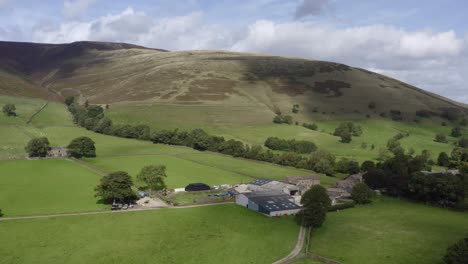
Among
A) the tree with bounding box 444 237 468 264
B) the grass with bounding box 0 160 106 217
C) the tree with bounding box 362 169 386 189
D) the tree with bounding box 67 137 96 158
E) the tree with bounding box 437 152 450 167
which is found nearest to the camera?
the tree with bounding box 444 237 468 264

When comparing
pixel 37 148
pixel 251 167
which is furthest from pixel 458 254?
pixel 37 148

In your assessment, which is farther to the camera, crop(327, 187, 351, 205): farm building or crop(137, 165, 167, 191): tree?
crop(327, 187, 351, 205): farm building

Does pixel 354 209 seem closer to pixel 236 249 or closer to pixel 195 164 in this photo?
pixel 236 249

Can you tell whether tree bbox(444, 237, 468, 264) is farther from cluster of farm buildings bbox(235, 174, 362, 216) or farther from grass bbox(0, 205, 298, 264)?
cluster of farm buildings bbox(235, 174, 362, 216)

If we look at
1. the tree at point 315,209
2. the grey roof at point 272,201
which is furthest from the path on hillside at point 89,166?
the tree at point 315,209

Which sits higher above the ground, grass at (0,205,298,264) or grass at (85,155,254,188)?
grass at (85,155,254,188)

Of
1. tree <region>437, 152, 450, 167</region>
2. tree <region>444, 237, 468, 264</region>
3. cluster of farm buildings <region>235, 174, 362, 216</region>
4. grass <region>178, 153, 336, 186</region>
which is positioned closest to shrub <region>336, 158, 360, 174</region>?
grass <region>178, 153, 336, 186</region>

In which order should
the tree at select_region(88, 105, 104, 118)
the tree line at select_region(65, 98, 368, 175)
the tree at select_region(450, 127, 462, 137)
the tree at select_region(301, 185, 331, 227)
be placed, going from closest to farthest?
the tree at select_region(301, 185, 331, 227), the tree line at select_region(65, 98, 368, 175), the tree at select_region(88, 105, 104, 118), the tree at select_region(450, 127, 462, 137)

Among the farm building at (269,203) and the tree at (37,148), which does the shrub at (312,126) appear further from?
the tree at (37,148)
